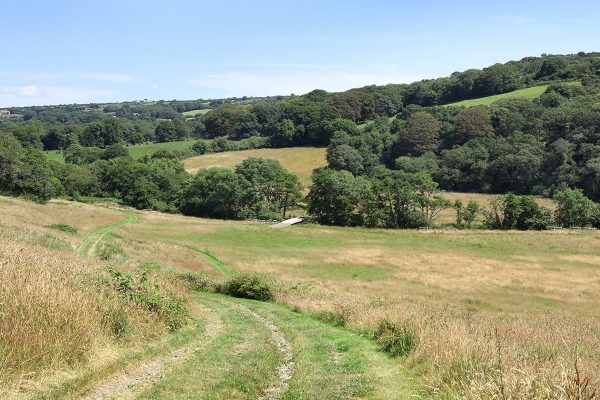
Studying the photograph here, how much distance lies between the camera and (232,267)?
46.6 metres

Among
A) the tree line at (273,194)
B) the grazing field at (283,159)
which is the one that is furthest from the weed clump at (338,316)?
the grazing field at (283,159)

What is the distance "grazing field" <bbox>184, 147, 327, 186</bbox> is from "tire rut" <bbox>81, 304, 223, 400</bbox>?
11249 centimetres

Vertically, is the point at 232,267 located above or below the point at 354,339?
below

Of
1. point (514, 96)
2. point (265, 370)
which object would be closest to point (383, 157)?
point (514, 96)

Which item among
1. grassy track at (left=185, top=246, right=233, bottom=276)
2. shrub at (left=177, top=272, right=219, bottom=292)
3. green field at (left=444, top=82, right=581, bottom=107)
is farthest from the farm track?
green field at (left=444, top=82, right=581, bottom=107)

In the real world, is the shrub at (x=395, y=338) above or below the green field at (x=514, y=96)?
below

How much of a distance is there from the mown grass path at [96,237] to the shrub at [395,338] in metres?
22.7

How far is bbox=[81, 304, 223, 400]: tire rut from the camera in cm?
877

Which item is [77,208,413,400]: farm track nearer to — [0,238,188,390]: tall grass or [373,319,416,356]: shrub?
[373,319,416,356]: shrub

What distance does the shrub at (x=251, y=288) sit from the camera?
28047mm

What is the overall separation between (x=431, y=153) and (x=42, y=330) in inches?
5067

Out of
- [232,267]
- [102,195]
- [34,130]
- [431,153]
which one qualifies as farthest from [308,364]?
[34,130]

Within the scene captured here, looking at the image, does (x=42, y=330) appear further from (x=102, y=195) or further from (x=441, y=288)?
(x=102, y=195)

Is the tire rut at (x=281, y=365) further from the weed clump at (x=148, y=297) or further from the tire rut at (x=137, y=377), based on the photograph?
the weed clump at (x=148, y=297)
